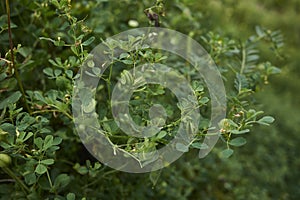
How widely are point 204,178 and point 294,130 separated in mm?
850

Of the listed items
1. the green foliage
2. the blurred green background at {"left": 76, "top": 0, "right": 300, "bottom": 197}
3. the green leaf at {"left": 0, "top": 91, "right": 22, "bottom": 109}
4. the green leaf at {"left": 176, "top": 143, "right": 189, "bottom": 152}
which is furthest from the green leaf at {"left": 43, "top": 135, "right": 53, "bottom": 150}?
the blurred green background at {"left": 76, "top": 0, "right": 300, "bottom": 197}

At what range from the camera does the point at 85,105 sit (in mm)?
865

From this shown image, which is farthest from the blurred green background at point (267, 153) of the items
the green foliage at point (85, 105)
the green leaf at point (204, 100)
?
the green leaf at point (204, 100)

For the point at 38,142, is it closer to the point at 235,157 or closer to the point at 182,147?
the point at 182,147

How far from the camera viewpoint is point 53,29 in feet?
3.89

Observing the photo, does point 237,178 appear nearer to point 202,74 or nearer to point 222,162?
point 222,162

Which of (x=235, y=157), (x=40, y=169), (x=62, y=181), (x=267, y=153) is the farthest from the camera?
(x=267, y=153)

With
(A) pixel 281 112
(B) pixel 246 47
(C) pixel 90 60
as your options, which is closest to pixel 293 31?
(A) pixel 281 112

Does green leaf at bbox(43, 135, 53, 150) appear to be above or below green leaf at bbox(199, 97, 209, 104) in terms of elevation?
below

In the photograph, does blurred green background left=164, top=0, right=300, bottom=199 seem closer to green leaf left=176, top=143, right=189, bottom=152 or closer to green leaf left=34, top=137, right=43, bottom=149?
green leaf left=176, top=143, right=189, bottom=152

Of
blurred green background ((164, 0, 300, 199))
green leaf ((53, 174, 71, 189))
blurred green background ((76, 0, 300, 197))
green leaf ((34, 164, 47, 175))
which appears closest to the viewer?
green leaf ((34, 164, 47, 175))

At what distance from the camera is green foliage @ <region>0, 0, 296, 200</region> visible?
868 millimetres

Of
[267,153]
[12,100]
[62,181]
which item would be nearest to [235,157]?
[267,153]

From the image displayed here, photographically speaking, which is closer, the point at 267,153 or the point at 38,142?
the point at 38,142
